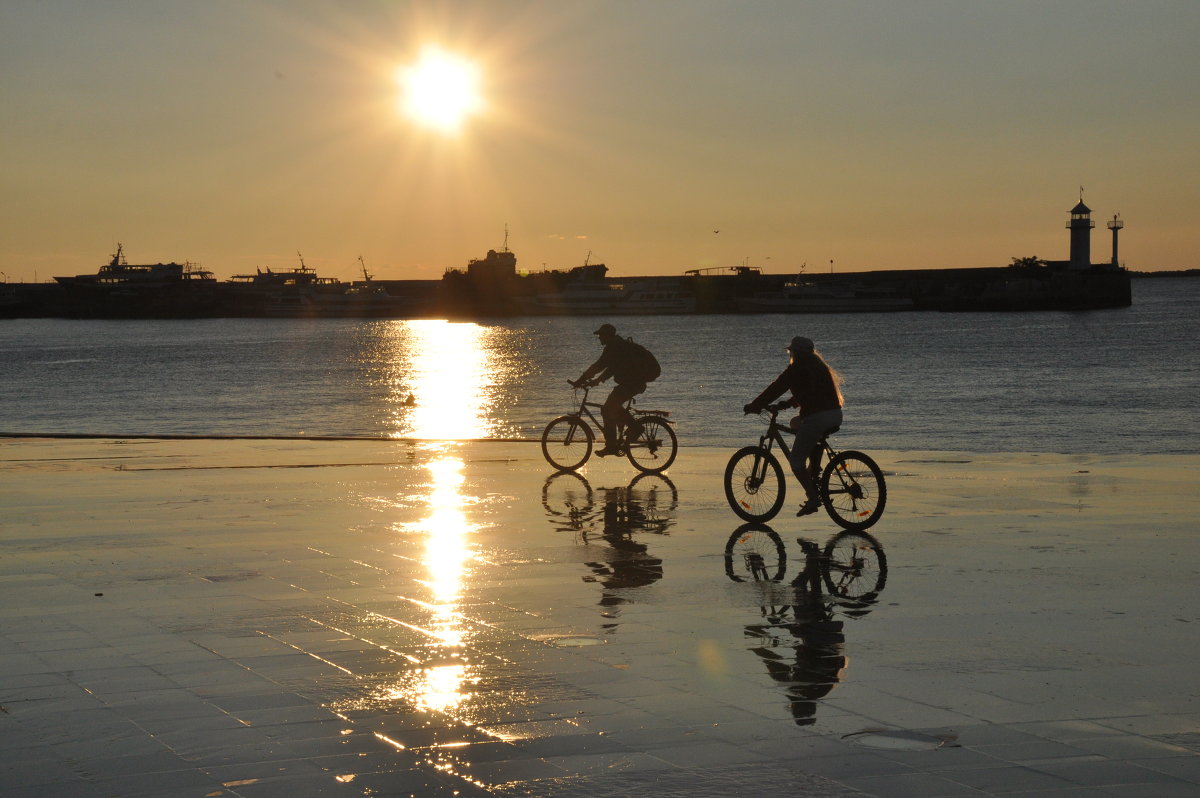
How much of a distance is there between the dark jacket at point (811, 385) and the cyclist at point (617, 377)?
4800 millimetres

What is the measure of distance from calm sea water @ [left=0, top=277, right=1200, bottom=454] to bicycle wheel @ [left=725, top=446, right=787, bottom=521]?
54.5 ft

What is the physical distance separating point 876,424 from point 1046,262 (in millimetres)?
171312

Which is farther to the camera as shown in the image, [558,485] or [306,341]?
[306,341]

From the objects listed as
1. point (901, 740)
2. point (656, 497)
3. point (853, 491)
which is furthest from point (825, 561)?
point (901, 740)

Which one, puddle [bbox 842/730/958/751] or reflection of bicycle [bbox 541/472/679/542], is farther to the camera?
reflection of bicycle [bbox 541/472/679/542]

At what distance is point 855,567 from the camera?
9.36 m

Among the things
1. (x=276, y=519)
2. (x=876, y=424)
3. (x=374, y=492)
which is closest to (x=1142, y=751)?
(x=276, y=519)

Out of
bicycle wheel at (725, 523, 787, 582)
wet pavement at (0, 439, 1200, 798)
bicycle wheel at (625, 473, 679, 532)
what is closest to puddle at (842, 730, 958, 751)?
wet pavement at (0, 439, 1200, 798)

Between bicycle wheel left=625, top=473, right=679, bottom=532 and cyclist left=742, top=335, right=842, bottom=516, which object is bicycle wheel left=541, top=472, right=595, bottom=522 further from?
cyclist left=742, top=335, right=842, bottom=516

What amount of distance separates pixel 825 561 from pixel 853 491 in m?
1.76

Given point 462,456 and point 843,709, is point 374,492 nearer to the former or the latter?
point 462,456

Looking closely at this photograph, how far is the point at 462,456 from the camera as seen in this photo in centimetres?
1877

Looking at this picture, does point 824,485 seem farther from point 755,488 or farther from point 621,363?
point 621,363

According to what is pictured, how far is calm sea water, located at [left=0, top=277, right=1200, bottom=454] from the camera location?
126 feet
